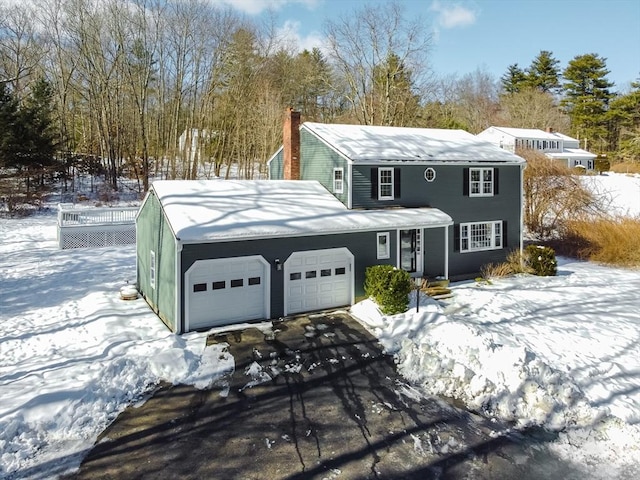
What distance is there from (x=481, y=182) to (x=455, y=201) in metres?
1.63

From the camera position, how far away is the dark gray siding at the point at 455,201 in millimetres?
16109

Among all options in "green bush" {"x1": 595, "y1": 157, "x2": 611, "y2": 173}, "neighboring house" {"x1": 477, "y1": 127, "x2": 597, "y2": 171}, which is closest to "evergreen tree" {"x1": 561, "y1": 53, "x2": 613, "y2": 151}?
"neighboring house" {"x1": 477, "y1": 127, "x2": 597, "y2": 171}

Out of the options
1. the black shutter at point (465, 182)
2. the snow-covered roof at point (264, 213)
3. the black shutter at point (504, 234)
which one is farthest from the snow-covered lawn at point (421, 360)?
the black shutter at point (465, 182)

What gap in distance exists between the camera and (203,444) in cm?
696

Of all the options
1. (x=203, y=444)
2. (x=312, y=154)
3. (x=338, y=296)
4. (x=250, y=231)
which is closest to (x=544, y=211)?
(x=312, y=154)

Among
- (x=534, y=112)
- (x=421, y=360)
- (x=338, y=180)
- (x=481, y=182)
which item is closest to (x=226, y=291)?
(x=421, y=360)

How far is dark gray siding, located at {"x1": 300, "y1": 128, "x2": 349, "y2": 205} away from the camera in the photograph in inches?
638

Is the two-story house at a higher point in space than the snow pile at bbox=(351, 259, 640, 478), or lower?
higher

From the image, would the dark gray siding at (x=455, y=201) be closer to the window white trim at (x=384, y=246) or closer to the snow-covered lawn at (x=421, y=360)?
the window white trim at (x=384, y=246)

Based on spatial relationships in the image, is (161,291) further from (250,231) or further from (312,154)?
(312,154)

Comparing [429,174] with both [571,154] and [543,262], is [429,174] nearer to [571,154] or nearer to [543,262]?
[543,262]

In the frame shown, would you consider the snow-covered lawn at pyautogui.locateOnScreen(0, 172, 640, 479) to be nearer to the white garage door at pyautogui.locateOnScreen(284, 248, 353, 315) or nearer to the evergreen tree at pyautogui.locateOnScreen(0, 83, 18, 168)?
the white garage door at pyautogui.locateOnScreen(284, 248, 353, 315)

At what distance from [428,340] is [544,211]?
63.0 feet

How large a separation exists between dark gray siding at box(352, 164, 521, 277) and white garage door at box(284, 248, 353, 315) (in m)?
2.96
